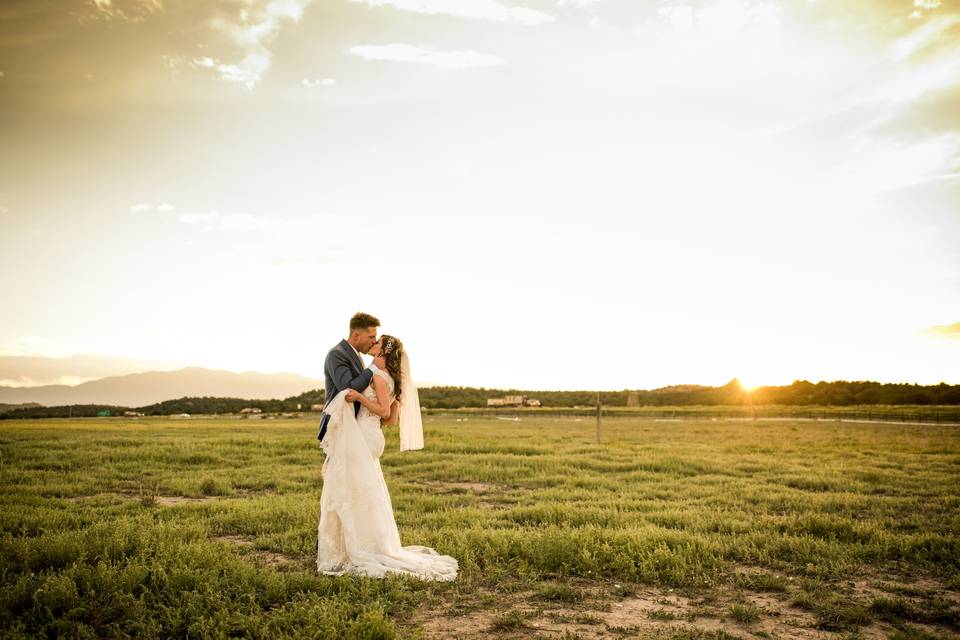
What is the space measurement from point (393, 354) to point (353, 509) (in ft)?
6.63

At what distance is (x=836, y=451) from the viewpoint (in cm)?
2267

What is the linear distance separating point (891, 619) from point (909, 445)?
24753 mm

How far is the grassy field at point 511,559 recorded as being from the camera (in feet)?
18.1

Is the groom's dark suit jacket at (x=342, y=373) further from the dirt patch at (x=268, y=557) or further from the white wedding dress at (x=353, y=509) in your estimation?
the dirt patch at (x=268, y=557)

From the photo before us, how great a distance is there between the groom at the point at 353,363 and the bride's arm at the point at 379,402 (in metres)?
0.13

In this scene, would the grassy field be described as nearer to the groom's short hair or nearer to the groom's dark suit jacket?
the groom's dark suit jacket

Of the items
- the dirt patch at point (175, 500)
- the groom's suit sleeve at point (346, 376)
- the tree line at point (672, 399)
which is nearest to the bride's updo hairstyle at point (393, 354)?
the groom's suit sleeve at point (346, 376)

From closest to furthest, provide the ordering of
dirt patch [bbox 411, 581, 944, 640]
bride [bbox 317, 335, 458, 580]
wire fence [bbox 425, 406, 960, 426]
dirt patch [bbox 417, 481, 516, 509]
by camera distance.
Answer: dirt patch [bbox 411, 581, 944, 640]
bride [bbox 317, 335, 458, 580]
dirt patch [bbox 417, 481, 516, 509]
wire fence [bbox 425, 406, 960, 426]

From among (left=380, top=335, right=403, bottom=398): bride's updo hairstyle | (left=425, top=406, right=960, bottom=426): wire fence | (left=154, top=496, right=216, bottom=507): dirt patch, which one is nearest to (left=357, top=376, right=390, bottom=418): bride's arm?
(left=380, top=335, right=403, bottom=398): bride's updo hairstyle

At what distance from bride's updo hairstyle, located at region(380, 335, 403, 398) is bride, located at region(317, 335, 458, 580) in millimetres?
30

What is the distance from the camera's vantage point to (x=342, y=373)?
7.27 m

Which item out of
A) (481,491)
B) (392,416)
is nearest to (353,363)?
(392,416)

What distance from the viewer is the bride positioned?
23.2 feet

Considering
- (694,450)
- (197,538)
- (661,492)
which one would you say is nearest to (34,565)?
(197,538)
